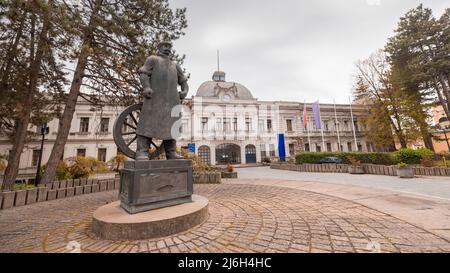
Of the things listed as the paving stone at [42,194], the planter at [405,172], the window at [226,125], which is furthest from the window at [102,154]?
the planter at [405,172]

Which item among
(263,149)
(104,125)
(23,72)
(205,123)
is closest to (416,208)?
(23,72)

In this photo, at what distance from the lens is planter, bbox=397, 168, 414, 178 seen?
8758mm

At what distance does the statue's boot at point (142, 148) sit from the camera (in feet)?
11.7

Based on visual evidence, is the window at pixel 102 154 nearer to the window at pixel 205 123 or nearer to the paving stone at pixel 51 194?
the window at pixel 205 123

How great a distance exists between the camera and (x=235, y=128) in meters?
28.6

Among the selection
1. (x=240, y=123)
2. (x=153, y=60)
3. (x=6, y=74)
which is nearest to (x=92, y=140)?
(x=6, y=74)

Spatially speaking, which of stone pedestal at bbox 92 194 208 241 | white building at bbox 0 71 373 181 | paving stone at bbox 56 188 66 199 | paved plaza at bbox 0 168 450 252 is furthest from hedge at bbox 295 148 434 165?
paving stone at bbox 56 188 66 199

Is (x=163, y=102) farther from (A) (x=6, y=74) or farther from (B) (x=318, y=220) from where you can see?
Result: (A) (x=6, y=74)

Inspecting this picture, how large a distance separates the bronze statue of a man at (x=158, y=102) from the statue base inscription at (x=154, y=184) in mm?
315

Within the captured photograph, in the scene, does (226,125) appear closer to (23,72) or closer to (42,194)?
(23,72)

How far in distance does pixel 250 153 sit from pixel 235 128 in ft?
15.6

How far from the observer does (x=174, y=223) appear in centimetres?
277

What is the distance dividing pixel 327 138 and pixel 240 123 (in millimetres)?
16020

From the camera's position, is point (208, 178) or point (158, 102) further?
point (208, 178)
